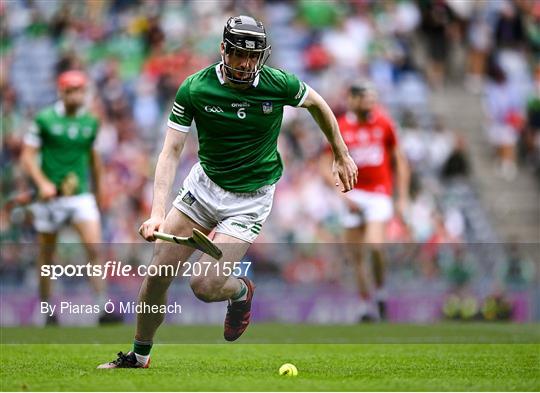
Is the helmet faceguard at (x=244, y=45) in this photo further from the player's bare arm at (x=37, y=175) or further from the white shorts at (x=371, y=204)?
the white shorts at (x=371, y=204)

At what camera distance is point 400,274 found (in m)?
17.3

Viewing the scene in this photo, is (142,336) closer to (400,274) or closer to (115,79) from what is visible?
(400,274)

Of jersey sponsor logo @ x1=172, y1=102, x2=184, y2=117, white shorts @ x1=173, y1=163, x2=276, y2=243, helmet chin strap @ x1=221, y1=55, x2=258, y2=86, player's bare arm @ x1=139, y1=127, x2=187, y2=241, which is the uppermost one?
helmet chin strap @ x1=221, y1=55, x2=258, y2=86

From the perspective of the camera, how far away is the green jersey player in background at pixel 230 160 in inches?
333

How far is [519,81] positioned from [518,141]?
1.51m

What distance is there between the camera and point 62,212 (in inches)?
555

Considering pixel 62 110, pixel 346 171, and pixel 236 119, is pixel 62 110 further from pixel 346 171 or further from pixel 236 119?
pixel 346 171

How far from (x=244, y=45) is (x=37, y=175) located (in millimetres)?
6011

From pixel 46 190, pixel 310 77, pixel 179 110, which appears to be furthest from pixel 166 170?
pixel 310 77

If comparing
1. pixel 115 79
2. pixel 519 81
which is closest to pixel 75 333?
pixel 115 79

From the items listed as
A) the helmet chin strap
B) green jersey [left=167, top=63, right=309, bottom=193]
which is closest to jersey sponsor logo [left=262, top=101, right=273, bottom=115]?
green jersey [left=167, top=63, right=309, bottom=193]

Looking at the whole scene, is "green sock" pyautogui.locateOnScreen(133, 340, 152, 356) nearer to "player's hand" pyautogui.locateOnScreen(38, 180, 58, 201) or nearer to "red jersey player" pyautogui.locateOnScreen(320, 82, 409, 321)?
"player's hand" pyautogui.locateOnScreen(38, 180, 58, 201)

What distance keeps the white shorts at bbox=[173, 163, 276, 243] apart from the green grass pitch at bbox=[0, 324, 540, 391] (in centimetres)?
102

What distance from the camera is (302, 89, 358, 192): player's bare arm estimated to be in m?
8.73
